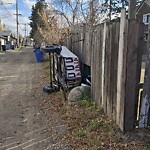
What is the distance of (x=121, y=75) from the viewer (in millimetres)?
3691

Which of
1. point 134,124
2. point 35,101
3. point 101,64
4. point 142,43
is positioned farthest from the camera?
point 35,101

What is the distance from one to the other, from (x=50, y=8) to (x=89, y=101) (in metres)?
15.3

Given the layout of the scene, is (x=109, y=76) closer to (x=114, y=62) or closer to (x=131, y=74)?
(x=114, y=62)

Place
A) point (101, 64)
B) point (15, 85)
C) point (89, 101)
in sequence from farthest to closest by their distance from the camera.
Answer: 1. point (15, 85)
2. point (89, 101)
3. point (101, 64)

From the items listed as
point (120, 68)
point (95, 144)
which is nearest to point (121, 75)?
point (120, 68)

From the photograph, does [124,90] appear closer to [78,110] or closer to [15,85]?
[78,110]

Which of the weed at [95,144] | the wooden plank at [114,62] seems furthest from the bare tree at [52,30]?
the weed at [95,144]

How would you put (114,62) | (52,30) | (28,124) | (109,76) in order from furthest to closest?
(52,30) → (28,124) → (109,76) → (114,62)

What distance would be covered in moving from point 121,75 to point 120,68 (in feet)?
0.39

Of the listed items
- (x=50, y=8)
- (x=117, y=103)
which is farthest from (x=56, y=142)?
(x=50, y=8)

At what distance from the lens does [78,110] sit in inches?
200

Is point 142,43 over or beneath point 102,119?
over

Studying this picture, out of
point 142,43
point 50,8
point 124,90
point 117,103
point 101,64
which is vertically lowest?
point 117,103

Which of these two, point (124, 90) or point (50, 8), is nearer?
point (124, 90)
